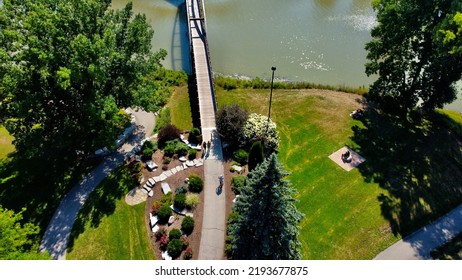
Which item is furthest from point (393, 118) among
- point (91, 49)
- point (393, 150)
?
point (91, 49)

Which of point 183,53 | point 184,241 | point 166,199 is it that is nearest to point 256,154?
point 166,199

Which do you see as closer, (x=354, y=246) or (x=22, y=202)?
(x=354, y=246)

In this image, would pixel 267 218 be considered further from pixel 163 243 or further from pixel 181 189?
pixel 181 189

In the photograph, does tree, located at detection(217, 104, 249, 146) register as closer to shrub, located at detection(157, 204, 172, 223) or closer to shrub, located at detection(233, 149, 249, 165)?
shrub, located at detection(233, 149, 249, 165)

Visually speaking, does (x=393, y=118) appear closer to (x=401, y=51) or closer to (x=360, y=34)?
(x=401, y=51)

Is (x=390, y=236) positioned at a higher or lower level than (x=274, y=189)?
lower

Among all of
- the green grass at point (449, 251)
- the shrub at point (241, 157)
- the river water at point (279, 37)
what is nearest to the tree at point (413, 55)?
the river water at point (279, 37)
